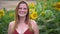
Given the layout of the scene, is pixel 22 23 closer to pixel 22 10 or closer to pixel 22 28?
pixel 22 28

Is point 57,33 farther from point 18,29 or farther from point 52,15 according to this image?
point 18,29

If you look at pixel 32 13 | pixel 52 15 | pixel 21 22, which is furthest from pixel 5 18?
pixel 21 22

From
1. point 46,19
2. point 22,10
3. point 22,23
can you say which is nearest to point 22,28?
point 22,23

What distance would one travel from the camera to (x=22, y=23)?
4336 millimetres

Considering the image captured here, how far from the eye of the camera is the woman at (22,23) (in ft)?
13.9

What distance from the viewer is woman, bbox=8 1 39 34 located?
4.24 meters

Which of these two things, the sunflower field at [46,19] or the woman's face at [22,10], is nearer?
the woman's face at [22,10]

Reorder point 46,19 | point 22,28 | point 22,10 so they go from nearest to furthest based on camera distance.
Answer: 1. point 22,10
2. point 22,28
3. point 46,19

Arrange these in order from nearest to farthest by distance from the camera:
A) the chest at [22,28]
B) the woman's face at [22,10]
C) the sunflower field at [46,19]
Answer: the woman's face at [22,10], the chest at [22,28], the sunflower field at [46,19]

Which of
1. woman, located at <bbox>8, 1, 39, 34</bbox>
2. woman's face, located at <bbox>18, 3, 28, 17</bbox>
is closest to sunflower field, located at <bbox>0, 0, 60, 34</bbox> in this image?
woman, located at <bbox>8, 1, 39, 34</bbox>

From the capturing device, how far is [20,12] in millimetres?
4238

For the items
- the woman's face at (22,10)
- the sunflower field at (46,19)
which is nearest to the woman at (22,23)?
the woman's face at (22,10)

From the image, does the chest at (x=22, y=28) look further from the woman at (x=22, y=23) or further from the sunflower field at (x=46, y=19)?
the sunflower field at (x=46, y=19)

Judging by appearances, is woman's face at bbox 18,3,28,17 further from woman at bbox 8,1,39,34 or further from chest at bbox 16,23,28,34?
chest at bbox 16,23,28,34
